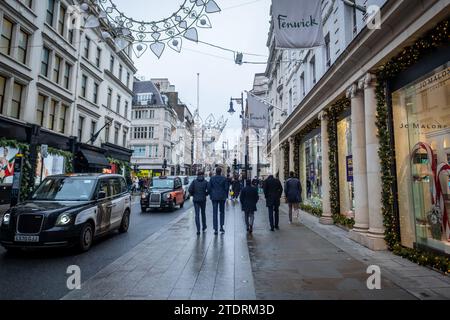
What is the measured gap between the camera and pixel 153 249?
7059mm

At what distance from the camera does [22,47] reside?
1712cm

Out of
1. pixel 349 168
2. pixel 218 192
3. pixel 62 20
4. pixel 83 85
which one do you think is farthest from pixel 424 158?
pixel 83 85

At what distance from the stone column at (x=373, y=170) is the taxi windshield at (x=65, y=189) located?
7.47m

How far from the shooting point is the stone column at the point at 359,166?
8.06m

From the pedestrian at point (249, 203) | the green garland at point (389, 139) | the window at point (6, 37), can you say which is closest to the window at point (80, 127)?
the window at point (6, 37)

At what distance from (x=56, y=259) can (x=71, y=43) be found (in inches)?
844

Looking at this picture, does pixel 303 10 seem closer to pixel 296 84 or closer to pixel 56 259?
pixel 56 259

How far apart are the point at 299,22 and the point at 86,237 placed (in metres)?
7.63

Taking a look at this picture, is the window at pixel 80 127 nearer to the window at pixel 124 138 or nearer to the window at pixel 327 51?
the window at pixel 124 138

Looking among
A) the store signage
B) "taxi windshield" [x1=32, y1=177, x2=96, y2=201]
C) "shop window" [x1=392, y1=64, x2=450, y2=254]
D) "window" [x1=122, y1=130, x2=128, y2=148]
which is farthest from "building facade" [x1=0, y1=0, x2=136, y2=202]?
"shop window" [x1=392, y1=64, x2=450, y2=254]

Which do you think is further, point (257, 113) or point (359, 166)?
point (257, 113)

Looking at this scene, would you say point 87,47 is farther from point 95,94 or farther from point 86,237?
point 86,237

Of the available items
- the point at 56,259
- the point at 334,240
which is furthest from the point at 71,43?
the point at 334,240

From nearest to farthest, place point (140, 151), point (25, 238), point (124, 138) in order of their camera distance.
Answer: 1. point (25, 238)
2. point (124, 138)
3. point (140, 151)
